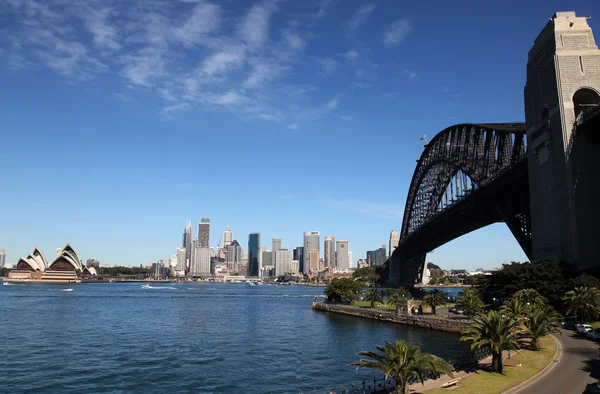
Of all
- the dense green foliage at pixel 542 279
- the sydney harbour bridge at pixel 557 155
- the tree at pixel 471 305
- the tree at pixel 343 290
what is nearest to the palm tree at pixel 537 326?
the dense green foliage at pixel 542 279

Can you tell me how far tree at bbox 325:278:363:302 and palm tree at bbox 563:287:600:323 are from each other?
230 feet

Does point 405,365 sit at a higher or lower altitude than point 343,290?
higher

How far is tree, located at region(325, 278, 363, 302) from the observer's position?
115 metres

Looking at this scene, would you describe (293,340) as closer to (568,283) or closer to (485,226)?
(568,283)

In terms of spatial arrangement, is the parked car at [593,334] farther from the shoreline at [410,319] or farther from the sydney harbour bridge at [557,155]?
the shoreline at [410,319]

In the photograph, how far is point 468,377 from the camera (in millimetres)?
27625

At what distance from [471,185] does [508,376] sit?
3294 inches

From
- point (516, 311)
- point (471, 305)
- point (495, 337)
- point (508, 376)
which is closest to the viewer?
point (508, 376)

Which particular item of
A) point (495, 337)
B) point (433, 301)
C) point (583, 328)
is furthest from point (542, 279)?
point (495, 337)

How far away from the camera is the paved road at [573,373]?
24.5 metres

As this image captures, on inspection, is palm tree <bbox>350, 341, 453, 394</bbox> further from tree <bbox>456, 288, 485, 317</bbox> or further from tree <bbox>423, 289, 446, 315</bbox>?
tree <bbox>423, 289, 446, 315</bbox>

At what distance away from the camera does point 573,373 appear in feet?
91.3

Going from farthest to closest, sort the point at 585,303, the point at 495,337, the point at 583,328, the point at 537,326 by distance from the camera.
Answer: the point at 585,303
the point at 583,328
the point at 537,326
the point at 495,337

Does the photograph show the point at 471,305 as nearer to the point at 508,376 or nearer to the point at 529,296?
the point at 529,296
